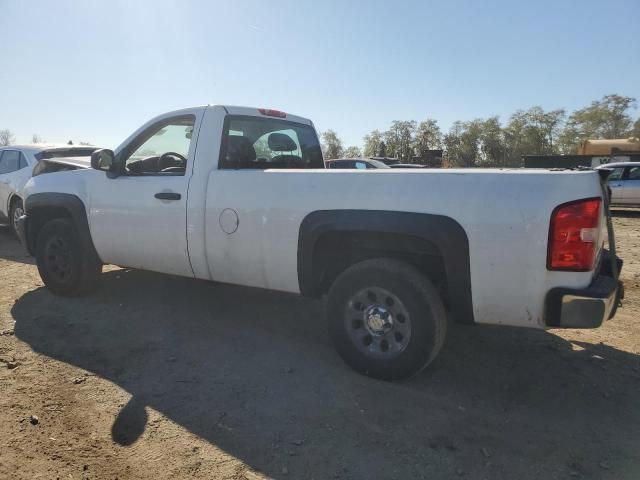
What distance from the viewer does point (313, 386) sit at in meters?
3.22

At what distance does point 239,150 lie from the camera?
Answer: 161 inches

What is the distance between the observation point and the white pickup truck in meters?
2.62

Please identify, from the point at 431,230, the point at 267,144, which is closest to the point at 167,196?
the point at 267,144

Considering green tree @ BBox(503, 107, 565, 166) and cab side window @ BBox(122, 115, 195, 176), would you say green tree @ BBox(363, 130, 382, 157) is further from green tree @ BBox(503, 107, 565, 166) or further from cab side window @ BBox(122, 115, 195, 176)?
cab side window @ BBox(122, 115, 195, 176)

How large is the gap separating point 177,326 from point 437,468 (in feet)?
8.91

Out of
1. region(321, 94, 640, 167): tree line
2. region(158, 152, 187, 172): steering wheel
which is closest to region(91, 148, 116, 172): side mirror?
region(158, 152, 187, 172): steering wheel

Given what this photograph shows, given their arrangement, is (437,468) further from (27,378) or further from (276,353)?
(27,378)

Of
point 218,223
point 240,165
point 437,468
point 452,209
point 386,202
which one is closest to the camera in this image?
point 437,468

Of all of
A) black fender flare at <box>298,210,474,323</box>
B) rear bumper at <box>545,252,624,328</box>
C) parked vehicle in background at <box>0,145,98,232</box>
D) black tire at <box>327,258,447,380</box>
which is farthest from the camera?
parked vehicle in background at <box>0,145,98,232</box>

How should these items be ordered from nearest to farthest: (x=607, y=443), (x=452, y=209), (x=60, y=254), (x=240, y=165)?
(x=607, y=443) → (x=452, y=209) → (x=240, y=165) → (x=60, y=254)

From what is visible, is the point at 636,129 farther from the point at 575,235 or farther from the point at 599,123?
the point at 575,235

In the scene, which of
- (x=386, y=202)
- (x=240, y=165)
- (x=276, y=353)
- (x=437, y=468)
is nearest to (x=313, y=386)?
(x=276, y=353)

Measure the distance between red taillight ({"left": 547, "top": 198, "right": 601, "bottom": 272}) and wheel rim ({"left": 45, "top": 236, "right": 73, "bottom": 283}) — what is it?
4.52 m

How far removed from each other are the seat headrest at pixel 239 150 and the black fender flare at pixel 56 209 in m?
1.75
